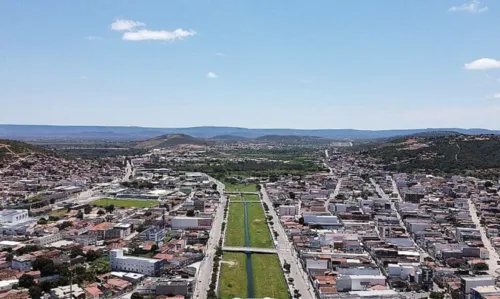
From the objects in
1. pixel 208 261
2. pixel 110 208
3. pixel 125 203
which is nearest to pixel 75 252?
pixel 208 261

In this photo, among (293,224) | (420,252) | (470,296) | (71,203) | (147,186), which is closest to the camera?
(470,296)

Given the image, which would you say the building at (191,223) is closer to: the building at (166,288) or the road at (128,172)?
the building at (166,288)

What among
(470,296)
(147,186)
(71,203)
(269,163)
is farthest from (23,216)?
(269,163)

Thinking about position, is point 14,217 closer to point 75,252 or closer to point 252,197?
point 75,252

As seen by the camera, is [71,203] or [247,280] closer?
[247,280]

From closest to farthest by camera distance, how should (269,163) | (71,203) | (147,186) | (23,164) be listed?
(71,203) → (147,186) → (23,164) → (269,163)

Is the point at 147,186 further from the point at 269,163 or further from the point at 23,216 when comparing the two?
the point at 269,163
